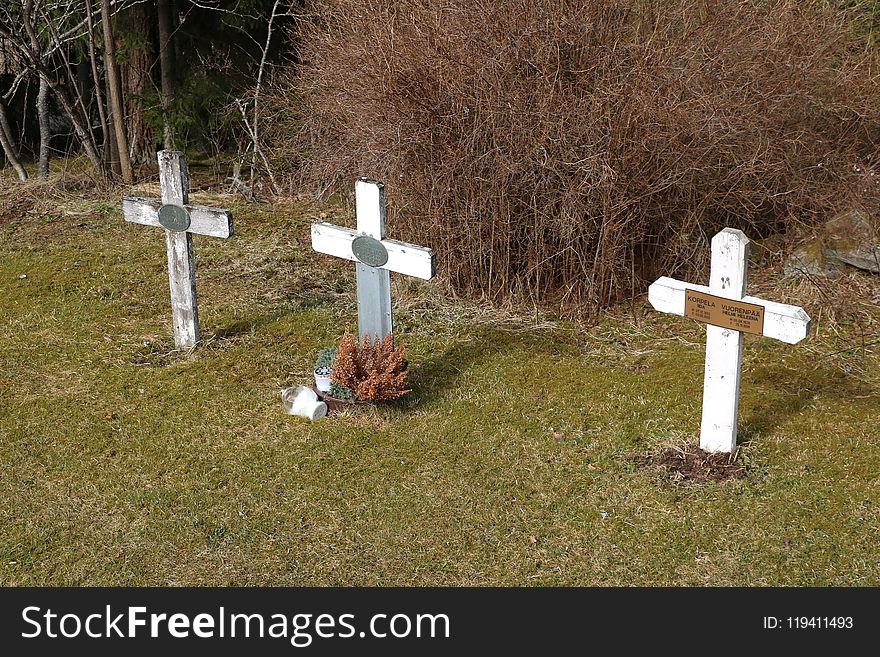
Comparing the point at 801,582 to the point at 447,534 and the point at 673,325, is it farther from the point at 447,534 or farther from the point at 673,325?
the point at 673,325

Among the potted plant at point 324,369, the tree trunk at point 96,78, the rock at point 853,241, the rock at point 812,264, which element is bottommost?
the potted plant at point 324,369

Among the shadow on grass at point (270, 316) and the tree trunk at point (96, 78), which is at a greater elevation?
the tree trunk at point (96, 78)

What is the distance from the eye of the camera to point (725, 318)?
5102 millimetres

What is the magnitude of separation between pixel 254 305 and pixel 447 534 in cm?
354

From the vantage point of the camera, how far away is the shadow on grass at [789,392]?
5.88 metres

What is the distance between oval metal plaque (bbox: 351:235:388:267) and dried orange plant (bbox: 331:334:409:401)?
460 millimetres

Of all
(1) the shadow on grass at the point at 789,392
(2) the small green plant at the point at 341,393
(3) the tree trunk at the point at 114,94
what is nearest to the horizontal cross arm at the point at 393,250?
(2) the small green plant at the point at 341,393

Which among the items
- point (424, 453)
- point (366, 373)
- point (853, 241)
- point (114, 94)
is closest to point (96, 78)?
point (114, 94)

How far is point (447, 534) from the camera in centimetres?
495

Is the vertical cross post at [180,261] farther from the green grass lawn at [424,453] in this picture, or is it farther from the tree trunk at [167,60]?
the tree trunk at [167,60]

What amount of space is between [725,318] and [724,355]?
221 mm

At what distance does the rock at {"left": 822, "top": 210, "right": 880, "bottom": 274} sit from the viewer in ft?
25.5

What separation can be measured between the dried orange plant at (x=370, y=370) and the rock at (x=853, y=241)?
3.82 metres

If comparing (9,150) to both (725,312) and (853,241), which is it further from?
(725,312)
